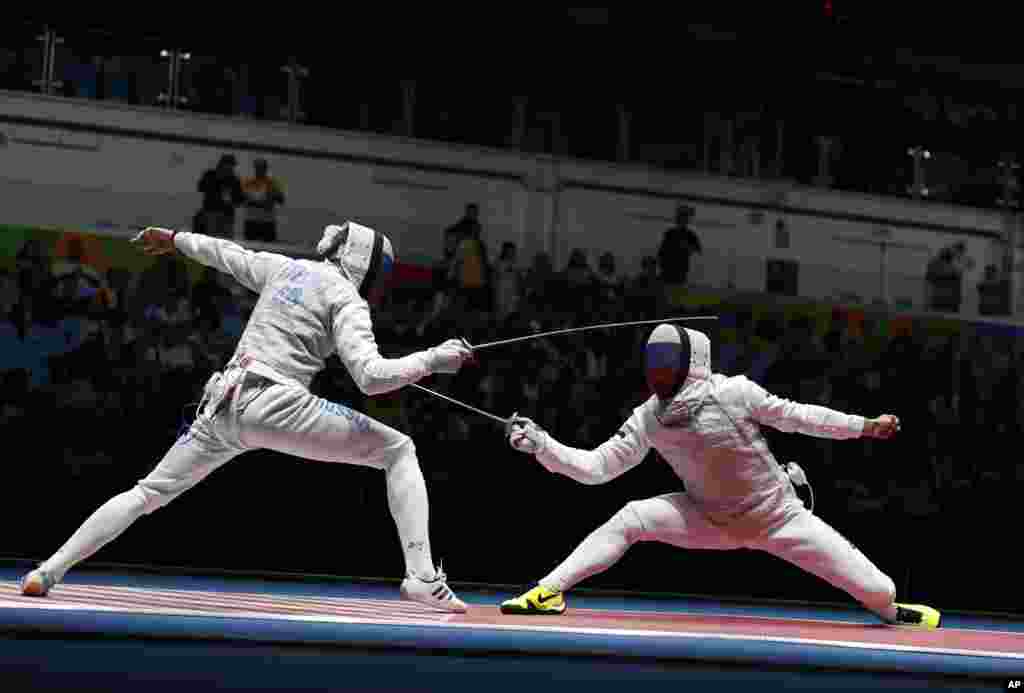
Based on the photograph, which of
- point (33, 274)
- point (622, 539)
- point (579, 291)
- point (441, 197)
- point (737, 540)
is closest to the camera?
point (622, 539)

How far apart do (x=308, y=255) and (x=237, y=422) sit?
214 inches

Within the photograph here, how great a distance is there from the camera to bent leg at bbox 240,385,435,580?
3582 mm

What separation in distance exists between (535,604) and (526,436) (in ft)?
1.65

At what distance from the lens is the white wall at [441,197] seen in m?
9.24

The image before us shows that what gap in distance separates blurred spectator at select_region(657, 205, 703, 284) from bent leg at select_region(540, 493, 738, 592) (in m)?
5.85

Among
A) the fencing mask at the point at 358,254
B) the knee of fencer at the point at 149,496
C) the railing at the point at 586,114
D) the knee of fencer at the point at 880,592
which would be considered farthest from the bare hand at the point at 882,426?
the railing at the point at 586,114

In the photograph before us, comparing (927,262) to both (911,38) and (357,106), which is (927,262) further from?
(357,106)

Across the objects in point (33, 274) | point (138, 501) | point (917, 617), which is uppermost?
point (33, 274)

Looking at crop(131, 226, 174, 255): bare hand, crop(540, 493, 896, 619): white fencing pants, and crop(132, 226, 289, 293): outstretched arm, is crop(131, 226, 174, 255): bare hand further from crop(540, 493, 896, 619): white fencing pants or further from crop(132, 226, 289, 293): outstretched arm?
crop(540, 493, 896, 619): white fencing pants

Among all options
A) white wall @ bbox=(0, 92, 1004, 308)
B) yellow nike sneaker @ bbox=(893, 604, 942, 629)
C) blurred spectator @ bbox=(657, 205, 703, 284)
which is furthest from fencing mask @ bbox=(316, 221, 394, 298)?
blurred spectator @ bbox=(657, 205, 703, 284)

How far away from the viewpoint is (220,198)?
8656 mm

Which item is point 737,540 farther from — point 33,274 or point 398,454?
point 33,274

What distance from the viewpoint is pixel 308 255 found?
893 cm

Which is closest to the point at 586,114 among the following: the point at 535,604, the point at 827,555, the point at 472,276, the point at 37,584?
the point at 472,276
